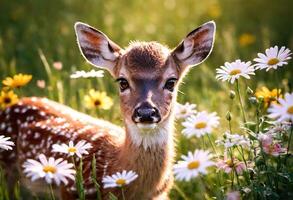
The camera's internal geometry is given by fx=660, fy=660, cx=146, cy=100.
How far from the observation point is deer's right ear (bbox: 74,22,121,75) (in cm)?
470

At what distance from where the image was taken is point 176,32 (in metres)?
8.31

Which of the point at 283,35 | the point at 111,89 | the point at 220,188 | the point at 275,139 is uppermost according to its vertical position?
the point at 283,35

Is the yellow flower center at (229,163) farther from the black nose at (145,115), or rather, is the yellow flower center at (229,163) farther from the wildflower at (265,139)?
the black nose at (145,115)

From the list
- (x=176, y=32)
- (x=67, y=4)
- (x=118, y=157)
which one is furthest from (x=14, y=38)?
(x=118, y=157)

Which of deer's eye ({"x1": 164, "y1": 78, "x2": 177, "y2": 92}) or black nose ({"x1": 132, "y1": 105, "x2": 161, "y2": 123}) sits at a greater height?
deer's eye ({"x1": 164, "y1": 78, "x2": 177, "y2": 92})

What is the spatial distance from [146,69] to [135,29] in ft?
13.4

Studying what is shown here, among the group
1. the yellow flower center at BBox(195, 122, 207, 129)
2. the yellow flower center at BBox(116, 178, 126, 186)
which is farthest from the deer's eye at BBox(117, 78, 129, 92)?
the yellow flower center at BBox(116, 178, 126, 186)

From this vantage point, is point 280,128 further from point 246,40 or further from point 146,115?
point 246,40

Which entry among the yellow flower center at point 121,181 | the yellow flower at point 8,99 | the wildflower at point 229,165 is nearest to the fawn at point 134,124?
the yellow flower at point 8,99

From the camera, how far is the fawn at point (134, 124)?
4277 mm

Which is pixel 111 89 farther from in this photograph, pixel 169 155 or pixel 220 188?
pixel 220 188

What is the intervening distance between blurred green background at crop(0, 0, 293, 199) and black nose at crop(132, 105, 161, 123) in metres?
2.28

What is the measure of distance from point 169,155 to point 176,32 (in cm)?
400

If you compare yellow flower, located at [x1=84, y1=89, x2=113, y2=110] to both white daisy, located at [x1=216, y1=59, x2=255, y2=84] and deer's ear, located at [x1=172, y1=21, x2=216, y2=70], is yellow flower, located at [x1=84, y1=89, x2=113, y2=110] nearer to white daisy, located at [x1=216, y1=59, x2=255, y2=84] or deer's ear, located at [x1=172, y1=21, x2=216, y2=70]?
deer's ear, located at [x1=172, y1=21, x2=216, y2=70]
